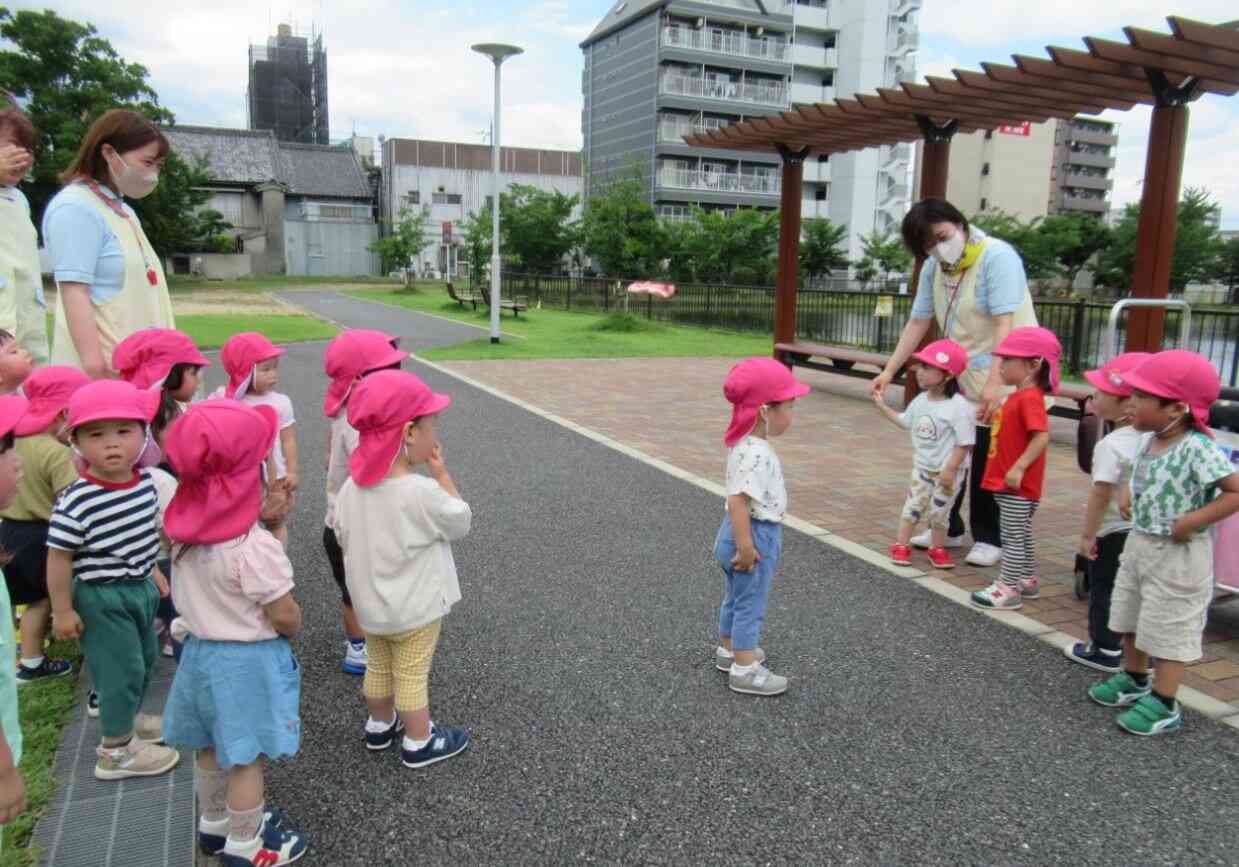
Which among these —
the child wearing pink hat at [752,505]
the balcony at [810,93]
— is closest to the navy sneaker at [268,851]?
the child wearing pink hat at [752,505]

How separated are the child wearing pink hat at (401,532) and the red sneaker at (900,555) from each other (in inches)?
117

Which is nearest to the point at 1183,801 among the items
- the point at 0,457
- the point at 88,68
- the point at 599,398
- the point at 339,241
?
the point at 0,457

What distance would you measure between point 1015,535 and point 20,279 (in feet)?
14.8

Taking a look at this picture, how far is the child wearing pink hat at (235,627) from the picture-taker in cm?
228

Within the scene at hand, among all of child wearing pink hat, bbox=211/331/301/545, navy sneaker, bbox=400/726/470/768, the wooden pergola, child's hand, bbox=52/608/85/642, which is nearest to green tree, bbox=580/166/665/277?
the wooden pergola

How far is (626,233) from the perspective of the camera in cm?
3544

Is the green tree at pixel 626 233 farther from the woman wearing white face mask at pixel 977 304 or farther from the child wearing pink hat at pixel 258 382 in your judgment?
the child wearing pink hat at pixel 258 382

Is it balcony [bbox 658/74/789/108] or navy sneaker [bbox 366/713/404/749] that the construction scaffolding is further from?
navy sneaker [bbox 366/713/404/749]

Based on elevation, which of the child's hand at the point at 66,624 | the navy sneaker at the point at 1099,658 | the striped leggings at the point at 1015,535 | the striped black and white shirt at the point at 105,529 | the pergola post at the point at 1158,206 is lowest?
the navy sneaker at the point at 1099,658

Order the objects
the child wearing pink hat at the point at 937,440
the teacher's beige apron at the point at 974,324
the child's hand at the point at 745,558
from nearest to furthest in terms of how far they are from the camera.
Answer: the child's hand at the point at 745,558
the child wearing pink hat at the point at 937,440
the teacher's beige apron at the point at 974,324

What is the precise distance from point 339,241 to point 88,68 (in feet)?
60.7

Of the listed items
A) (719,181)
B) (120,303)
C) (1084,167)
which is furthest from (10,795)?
(1084,167)

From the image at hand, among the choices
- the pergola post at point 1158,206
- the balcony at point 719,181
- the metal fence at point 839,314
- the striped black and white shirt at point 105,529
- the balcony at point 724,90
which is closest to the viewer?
the striped black and white shirt at point 105,529

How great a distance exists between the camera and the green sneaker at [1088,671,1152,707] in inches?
134
